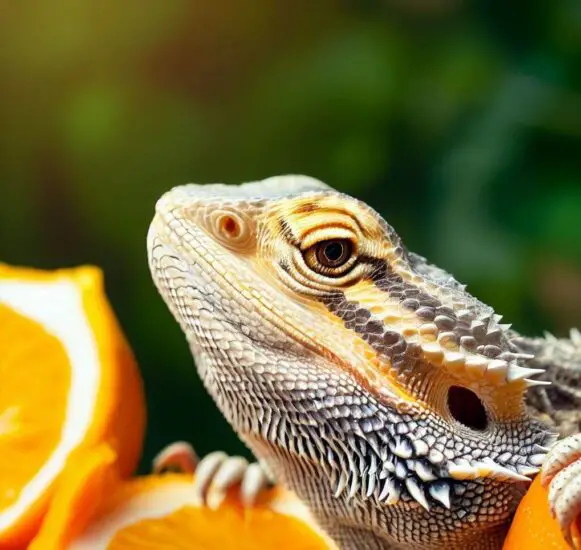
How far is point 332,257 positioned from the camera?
927 mm

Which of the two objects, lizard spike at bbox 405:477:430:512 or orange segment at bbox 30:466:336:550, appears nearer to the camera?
lizard spike at bbox 405:477:430:512

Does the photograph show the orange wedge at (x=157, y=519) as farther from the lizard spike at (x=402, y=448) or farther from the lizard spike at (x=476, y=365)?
the lizard spike at (x=476, y=365)

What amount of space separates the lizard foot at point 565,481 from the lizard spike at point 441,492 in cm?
13

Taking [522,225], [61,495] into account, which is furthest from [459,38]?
[61,495]

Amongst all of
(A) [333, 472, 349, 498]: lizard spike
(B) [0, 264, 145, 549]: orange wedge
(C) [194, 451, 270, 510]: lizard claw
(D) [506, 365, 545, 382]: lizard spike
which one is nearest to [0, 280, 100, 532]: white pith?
(B) [0, 264, 145, 549]: orange wedge

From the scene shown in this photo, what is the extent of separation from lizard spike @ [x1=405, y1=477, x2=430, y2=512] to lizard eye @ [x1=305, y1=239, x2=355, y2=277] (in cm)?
27

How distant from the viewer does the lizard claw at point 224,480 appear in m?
1.16

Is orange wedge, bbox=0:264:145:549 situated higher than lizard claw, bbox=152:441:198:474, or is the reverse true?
orange wedge, bbox=0:264:145:549

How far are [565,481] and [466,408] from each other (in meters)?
0.23

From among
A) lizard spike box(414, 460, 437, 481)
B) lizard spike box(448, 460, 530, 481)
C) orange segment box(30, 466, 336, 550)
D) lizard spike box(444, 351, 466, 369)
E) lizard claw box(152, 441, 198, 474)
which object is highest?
lizard spike box(444, 351, 466, 369)

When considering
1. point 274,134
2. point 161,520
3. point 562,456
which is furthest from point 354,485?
point 274,134

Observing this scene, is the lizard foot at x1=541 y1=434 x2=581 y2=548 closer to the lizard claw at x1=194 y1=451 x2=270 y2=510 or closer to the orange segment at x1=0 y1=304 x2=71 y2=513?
the lizard claw at x1=194 y1=451 x2=270 y2=510

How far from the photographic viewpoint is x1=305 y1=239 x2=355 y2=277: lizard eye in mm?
924

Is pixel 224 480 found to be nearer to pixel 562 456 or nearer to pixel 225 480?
pixel 225 480
